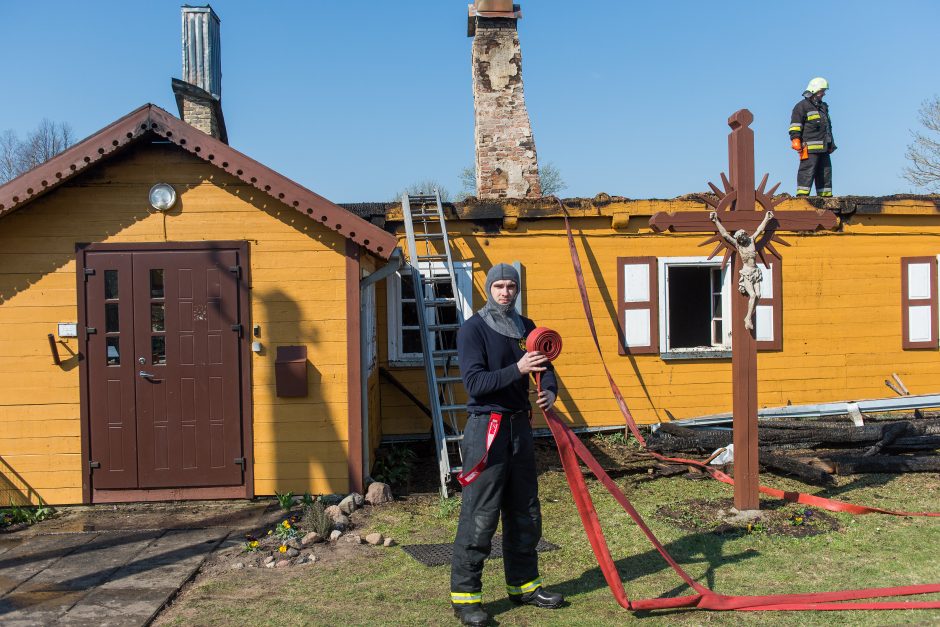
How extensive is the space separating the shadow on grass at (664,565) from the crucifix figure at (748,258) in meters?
1.73

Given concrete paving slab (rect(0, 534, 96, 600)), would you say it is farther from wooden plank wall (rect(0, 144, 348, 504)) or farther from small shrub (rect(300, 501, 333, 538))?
small shrub (rect(300, 501, 333, 538))

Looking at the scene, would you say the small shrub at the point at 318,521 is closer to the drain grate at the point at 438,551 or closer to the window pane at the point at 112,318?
the drain grate at the point at 438,551

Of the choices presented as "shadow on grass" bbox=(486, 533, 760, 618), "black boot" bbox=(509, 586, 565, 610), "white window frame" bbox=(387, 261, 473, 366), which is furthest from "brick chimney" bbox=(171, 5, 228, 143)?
"black boot" bbox=(509, 586, 565, 610)

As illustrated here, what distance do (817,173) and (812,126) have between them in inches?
26.7

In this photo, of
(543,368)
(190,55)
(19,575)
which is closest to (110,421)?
(19,575)

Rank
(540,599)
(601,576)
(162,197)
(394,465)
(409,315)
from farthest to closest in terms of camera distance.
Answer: (409,315), (394,465), (162,197), (601,576), (540,599)

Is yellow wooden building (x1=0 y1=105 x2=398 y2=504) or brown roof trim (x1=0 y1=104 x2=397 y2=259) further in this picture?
yellow wooden building (x1=0 y1=105 x2=398 y2=504)

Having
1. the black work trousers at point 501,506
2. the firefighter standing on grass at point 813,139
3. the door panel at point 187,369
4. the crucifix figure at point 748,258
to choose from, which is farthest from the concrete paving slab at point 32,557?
the firefighter standing on grass at point 813,139

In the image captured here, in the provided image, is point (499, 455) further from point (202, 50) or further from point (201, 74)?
point (202, 50)

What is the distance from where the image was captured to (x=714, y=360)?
1034 cm

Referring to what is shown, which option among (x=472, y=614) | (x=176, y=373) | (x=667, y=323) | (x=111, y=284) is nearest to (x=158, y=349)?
(x=176, y=373)

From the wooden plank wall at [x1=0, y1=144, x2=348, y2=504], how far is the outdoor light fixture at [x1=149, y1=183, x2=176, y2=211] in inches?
2.6

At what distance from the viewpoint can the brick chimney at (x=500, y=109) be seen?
37.6 ft

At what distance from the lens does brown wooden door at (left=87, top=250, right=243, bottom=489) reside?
7.29m
